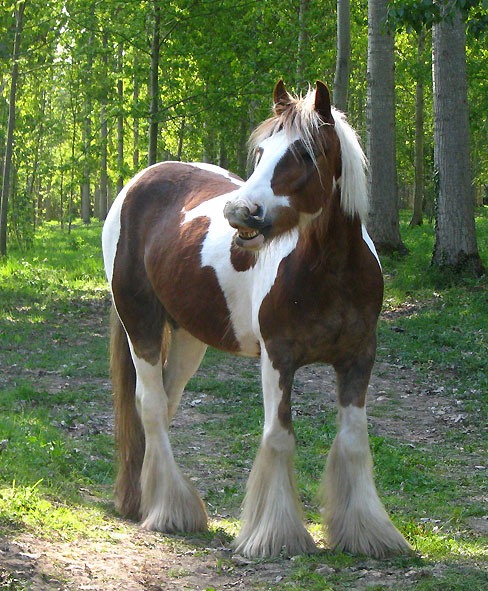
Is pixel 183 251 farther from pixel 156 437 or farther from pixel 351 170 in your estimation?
pixel 351 170

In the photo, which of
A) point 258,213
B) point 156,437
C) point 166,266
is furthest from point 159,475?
point 258,213

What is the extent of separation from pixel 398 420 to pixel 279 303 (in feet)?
12.5

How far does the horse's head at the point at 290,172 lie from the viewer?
3814mm

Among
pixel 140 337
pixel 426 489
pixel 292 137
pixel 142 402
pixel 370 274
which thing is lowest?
pixel 426 489

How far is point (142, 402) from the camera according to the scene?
5.27 m

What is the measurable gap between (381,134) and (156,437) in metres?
11.3

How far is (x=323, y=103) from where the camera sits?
4.02m

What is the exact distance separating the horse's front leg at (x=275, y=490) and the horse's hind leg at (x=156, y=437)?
69 centimetres

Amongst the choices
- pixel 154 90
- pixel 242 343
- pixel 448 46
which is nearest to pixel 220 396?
pixel 242 343

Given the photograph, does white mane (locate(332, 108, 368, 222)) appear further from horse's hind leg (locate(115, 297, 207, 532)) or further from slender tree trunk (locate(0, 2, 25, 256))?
slender tree trunk (locate(0, 2, 25, 256))

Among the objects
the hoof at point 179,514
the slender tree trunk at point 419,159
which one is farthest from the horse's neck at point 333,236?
the slender tree trunk at point 419,159

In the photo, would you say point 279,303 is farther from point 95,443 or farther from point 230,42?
point 230,42

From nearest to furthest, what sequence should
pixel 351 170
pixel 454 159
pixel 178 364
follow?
pixel 351 170 → pixel 178 364 → pixel 454 159

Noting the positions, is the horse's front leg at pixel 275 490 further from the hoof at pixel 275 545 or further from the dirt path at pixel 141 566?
the dirt path at pixel 141 566
